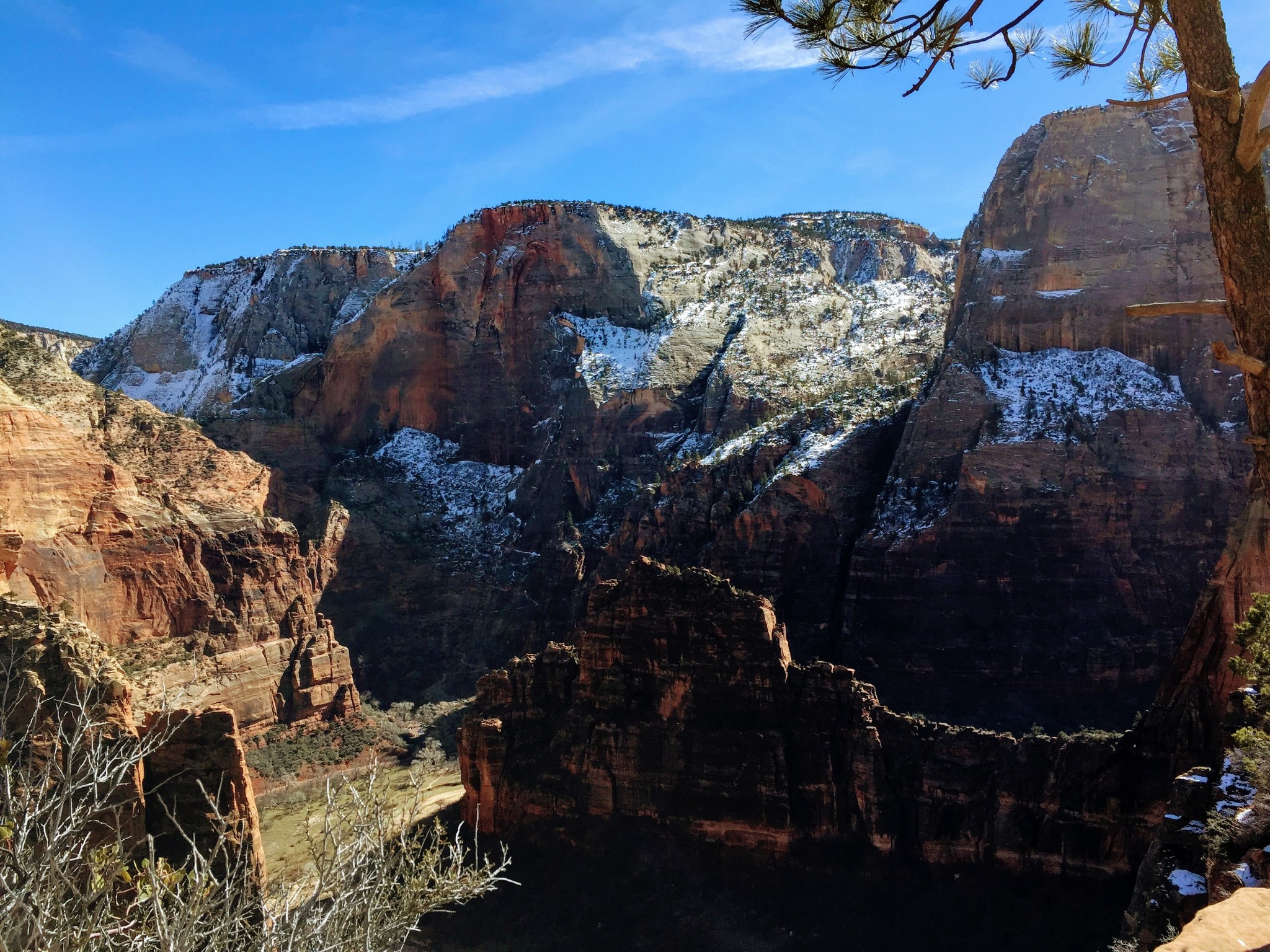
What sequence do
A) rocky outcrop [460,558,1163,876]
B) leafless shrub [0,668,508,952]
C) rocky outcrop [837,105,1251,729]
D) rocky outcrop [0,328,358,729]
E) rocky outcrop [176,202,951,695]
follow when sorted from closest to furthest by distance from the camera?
leafless shrub [0,668,508,952], rocky outcrop [460,558,1163,876], rocky outcrop [0,328,358,729], rocky outcrop [837,105,1251,729], rocky outcrop [176,202,951,695]

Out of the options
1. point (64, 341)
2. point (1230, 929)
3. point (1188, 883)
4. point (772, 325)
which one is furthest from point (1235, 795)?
point (64, 341)

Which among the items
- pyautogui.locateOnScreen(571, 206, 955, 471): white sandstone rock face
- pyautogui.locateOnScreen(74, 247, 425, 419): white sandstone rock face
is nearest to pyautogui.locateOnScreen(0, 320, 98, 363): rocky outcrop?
pyautogui.locateOnScreen(74, 247, 425, 419): white sandstone rock face

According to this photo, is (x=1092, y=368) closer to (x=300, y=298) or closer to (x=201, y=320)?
(x=300, y=298)

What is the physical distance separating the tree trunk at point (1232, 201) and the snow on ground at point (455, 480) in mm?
80924

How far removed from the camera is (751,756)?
37500mm

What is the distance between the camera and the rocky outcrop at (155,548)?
160 feet

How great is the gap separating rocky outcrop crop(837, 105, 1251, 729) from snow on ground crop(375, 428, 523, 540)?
41.3 metres

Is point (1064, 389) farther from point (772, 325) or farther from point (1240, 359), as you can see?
point (1240, 359)

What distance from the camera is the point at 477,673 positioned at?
75438 millimetres

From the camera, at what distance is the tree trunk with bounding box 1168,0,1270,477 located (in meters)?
11.4

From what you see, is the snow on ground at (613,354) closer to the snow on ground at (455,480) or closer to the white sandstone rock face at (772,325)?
the white sandstone rock face at (772,325)

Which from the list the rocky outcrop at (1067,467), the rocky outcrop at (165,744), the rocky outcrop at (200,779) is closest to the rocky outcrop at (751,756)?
the rocky outcrop at (200,779)

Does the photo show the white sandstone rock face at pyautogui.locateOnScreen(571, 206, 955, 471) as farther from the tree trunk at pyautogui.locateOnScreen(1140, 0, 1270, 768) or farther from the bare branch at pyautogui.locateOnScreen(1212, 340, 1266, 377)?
the bare branch at pyautogui.locateOnScreen(1212, 340, 1266, 377)

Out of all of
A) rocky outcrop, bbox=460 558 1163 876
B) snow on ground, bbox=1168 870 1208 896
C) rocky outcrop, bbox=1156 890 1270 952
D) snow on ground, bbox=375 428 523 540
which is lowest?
rocky outcrop, bbox=460 558 1163 876
